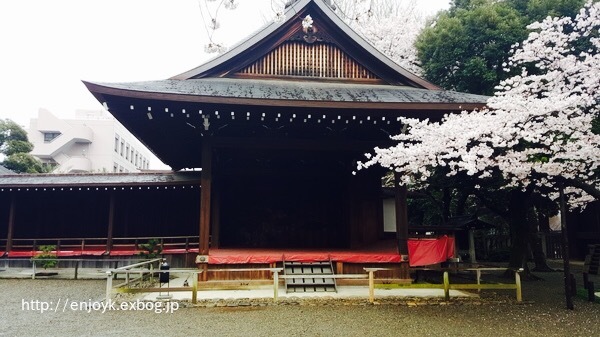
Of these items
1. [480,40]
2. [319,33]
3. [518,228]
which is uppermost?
[480,40]

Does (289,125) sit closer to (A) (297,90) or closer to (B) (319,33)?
(A) (297,90)

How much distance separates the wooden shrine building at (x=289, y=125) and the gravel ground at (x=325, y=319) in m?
2.07

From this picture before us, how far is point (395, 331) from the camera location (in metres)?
6.76

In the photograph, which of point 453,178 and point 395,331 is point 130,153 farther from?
point 395,331

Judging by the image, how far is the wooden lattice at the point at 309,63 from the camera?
40.5 ft

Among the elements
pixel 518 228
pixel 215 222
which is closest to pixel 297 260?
pixel 215 222

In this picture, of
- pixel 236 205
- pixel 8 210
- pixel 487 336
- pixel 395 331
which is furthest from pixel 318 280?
pixel 8 210

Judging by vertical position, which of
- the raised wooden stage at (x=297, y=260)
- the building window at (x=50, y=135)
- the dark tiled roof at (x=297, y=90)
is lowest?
the raised wooden stage at (x=297, y=260)

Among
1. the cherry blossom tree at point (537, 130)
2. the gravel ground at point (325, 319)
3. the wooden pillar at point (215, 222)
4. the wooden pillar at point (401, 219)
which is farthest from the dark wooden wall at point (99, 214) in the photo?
the cherry blossom tree at point (537, 130)

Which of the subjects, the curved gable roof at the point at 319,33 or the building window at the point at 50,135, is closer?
the curved gable roof at the point at 319,33

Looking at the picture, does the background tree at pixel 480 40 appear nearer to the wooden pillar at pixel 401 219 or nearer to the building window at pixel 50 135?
the wooden pillar at pixel 401 219

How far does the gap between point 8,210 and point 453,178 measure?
16.8 m

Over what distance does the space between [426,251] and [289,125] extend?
14.9 feet

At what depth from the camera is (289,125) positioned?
10.5 m
